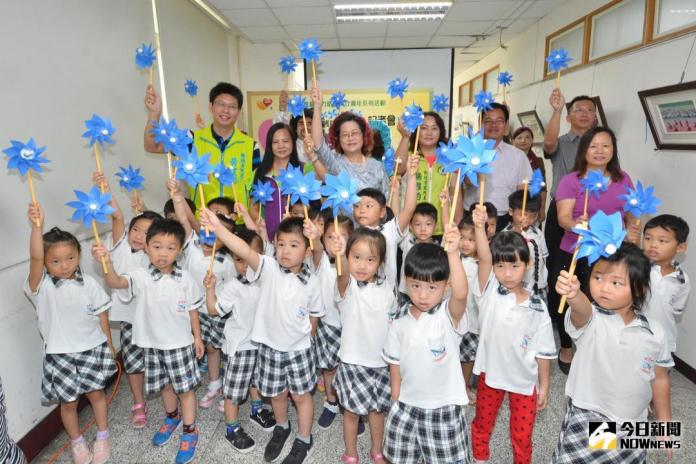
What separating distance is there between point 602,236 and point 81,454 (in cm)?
232

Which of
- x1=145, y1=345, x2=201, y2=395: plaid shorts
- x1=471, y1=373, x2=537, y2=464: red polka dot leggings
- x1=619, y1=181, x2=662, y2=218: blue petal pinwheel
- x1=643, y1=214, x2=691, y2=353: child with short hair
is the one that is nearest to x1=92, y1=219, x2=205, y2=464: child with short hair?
x1=145, y1=345, x2=201, y2=395: plaid shorts

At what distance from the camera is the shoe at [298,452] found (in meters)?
1.93

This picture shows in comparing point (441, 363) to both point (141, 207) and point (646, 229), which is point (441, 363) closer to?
point (646, 229)

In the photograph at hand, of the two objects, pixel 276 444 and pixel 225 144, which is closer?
pixel 276 444

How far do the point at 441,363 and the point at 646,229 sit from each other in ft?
4.64

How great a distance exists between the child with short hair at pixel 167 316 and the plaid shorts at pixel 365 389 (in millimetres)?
735

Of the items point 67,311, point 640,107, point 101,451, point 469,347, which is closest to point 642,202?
point 469,347

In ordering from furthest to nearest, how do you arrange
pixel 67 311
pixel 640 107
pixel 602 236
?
pixel 640 107
pixel 67 311
pixel 602 236

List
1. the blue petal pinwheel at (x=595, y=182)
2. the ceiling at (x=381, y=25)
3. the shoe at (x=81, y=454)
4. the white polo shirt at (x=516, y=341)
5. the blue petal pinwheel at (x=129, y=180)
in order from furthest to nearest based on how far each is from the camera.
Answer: the ceiling at (x=381, y=25), the blue petal pinwheel at (x=129, y=180), the blue petal pinwheel at (x=595, y=182), the shoe at (x=81, y=454), the white polo shirt at (x=516, y=341)

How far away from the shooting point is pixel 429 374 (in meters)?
1.50

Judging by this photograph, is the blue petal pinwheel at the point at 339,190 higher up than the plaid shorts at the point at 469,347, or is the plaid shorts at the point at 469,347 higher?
the blue petal pinwheel at the point at 339,190

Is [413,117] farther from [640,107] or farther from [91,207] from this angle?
[640,107]

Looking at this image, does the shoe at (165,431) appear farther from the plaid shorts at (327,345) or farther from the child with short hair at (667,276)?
the child with short hair at (667,276)

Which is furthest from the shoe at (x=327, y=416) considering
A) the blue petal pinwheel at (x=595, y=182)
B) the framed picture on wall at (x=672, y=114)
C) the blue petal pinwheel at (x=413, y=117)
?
the framed picture on wall at (x=672, y=114)
